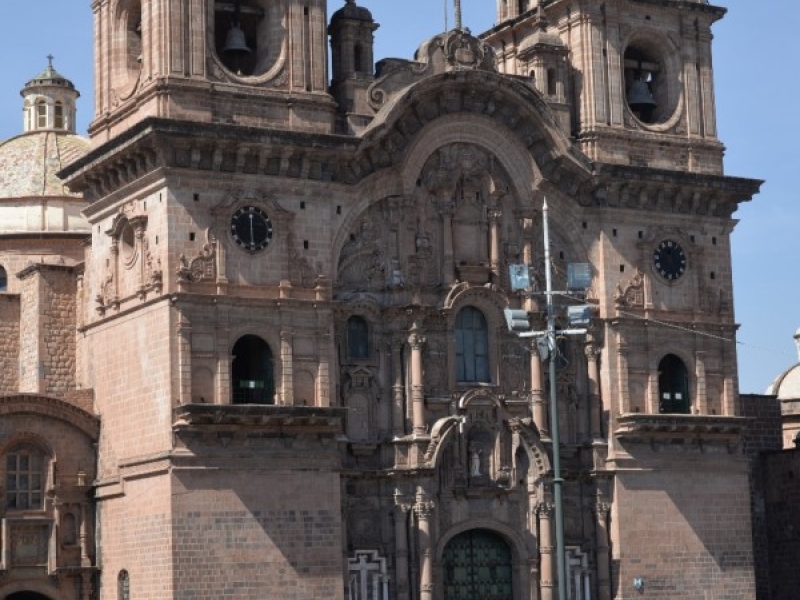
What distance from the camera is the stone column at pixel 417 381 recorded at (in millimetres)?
47531

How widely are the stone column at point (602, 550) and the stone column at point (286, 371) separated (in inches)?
360

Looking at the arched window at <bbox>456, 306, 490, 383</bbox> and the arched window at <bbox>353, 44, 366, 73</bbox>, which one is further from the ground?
the arched window at <bbox>353, 44, 366, 73</bbox>

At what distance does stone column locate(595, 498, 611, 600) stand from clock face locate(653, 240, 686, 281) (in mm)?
6462

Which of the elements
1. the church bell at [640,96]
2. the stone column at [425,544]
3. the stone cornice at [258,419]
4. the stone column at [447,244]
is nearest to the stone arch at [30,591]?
the stone cornice at [258,419]

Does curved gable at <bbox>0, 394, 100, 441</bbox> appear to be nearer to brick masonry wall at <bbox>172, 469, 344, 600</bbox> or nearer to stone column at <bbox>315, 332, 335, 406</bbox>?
brick masonry wall at <bbox>172, 469, 344, 600</bbox>

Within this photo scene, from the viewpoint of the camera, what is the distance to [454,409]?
158ft

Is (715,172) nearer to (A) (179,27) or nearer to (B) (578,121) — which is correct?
(B) (578,121)

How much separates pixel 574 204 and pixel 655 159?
3.19m

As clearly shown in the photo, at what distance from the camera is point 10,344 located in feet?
180

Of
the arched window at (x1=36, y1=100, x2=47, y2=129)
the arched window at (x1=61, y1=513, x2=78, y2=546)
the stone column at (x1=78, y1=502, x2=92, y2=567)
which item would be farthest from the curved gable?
the arched window at (x1=36, y1=100, x2=47, y2=129)

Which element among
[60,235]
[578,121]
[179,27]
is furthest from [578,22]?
[60,235]

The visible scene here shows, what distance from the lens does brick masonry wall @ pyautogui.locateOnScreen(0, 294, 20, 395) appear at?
5462 cm

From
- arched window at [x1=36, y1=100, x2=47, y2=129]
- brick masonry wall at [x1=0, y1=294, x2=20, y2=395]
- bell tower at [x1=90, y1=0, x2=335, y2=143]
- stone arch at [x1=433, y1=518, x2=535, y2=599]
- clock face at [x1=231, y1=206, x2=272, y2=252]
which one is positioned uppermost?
arched window at [x1=36, y1=100, x2=47, y2=129]

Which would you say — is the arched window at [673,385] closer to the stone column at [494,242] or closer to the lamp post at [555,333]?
the stone column at [494,242]
